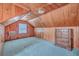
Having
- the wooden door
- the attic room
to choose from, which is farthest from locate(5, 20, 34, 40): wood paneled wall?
the wooden door

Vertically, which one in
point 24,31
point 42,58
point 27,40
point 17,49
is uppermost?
point 24,31

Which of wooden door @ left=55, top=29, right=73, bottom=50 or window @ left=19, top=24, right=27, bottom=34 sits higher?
window @ left=19, top=24, right=27, bottom=34

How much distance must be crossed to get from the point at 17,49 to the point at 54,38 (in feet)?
1.44

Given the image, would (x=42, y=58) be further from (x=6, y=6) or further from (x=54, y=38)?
(x=6, y=6)

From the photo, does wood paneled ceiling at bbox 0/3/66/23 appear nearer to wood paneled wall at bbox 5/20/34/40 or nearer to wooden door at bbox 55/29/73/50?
wood paneled wall at bbox 5/20/34/40

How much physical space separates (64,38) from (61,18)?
230 millimetres

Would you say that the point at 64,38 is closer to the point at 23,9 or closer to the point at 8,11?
the point at 23,9

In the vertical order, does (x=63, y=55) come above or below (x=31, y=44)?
below

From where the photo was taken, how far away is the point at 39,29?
157 centimetres

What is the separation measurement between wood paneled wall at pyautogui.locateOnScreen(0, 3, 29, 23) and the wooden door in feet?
1.63

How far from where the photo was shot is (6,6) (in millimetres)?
1555

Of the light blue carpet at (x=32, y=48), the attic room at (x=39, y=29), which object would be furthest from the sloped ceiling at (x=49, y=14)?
the light blue carpet at (x=32, y=48)

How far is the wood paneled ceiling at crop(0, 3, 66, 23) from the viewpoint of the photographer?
155 cm

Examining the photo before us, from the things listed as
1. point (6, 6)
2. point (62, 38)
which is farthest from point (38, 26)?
point (6, 6)
